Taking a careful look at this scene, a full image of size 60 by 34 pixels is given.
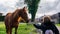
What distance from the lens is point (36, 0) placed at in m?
3.65

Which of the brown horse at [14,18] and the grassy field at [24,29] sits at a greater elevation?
the brown horse at [14,18]

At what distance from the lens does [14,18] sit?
369 cm

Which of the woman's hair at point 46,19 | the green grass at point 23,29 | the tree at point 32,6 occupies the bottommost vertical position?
the green grass at point 23,29

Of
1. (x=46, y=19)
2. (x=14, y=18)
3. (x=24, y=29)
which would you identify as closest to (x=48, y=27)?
(x=46, y=19)

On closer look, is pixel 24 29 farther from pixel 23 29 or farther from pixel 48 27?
pixel 48 27

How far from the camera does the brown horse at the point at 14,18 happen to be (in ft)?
11.9

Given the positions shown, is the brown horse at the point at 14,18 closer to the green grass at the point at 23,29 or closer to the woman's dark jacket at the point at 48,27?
the green grass at the point at 23,29

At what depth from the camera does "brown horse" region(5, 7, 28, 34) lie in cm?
362

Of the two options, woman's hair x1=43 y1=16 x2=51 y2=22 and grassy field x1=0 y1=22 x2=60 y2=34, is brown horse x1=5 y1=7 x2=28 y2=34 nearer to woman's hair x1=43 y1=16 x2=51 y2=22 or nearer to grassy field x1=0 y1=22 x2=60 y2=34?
grassy field x1=0 y1=22 x2=60 y2=34

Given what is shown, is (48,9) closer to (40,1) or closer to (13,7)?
(40,1)

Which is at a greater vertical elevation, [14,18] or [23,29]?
[14,18]

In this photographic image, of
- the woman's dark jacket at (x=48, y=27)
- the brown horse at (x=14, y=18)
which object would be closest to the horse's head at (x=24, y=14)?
the brown horse at (x=14, y=18)

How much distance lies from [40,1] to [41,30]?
380 millimetres

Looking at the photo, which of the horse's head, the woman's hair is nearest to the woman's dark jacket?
the woman's hair
